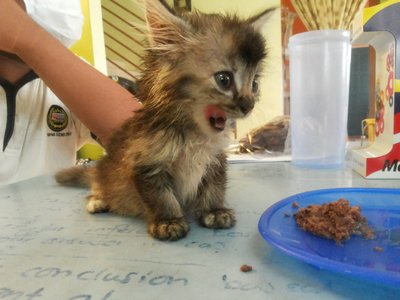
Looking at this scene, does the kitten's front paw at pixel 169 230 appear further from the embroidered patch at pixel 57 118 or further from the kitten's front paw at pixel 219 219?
the embroidered patch at pixel 57 118

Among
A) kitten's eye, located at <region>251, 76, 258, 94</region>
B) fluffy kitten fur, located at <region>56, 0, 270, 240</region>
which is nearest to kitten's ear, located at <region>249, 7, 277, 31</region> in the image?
fluffy kitten fur, located at <region>56, 0, 270, 240</region>

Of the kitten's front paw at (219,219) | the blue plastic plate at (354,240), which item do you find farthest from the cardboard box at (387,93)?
the kitten's front paw at (219,219)

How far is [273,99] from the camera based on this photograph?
230 centimetres

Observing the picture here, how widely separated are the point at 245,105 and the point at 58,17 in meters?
1.08

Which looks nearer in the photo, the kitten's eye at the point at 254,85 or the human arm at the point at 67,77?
the kitten's eye at the point at 254,85

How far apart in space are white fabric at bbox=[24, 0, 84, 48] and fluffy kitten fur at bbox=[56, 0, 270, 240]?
0.86 m

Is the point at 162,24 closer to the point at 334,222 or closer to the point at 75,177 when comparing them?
the point at 334,222

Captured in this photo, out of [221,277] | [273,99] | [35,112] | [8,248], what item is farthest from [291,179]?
[273,99]

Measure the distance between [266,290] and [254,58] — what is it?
38 cm

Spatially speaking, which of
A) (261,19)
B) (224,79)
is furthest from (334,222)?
(261,19)

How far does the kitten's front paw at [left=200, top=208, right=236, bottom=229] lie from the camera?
608 millimetres

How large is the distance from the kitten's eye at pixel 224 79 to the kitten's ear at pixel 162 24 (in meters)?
0.11

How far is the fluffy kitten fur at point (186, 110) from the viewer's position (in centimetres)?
58

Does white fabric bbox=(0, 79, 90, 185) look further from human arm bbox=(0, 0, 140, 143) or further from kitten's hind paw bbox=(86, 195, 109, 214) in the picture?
kitten's hind paw bbox=(86, 195, 109, 214)
